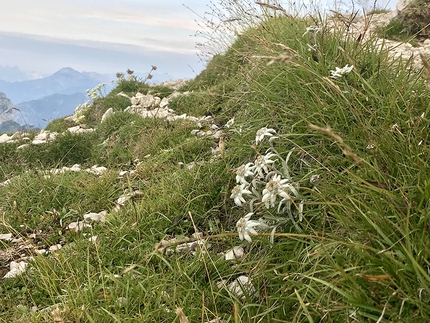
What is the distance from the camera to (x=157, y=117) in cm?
650

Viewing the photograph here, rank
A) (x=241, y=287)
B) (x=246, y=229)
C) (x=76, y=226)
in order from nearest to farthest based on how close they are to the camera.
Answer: (x=246, y=229)
(x=241, y=287)
(x=76, y=226)

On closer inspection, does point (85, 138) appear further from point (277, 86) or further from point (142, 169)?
point (277, 86)

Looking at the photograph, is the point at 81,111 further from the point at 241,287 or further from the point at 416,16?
the point at 416,16

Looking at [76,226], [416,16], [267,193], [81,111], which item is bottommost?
[76,226]

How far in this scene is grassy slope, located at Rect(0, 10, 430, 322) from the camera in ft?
5.59

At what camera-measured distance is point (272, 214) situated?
2623 millimetres

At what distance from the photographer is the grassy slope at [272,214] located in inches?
67.1

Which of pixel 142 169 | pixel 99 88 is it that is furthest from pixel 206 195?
pixel 99 88

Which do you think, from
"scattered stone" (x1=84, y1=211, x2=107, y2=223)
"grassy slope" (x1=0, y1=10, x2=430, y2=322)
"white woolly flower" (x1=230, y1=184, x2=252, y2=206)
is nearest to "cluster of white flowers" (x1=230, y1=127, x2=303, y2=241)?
"white woolly flower" (x1=230, y1=184, x2=252, y2=206)

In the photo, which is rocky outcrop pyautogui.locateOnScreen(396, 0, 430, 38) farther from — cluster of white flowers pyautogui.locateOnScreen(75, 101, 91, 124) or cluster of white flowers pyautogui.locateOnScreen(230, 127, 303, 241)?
cluster of white flowers pyautogui.locateOnScreen(230, 127, 303, 241)

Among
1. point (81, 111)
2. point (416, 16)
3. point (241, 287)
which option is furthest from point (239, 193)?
point (416, 16)

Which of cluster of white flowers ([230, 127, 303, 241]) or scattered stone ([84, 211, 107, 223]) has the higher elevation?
cluster of white flowers ([230, 127, 303, 241])

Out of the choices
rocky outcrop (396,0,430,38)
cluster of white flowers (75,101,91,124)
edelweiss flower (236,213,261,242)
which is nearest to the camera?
edelweiss flower (236,213,261,242)

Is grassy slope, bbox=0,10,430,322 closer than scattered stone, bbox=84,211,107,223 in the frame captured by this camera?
Yes
